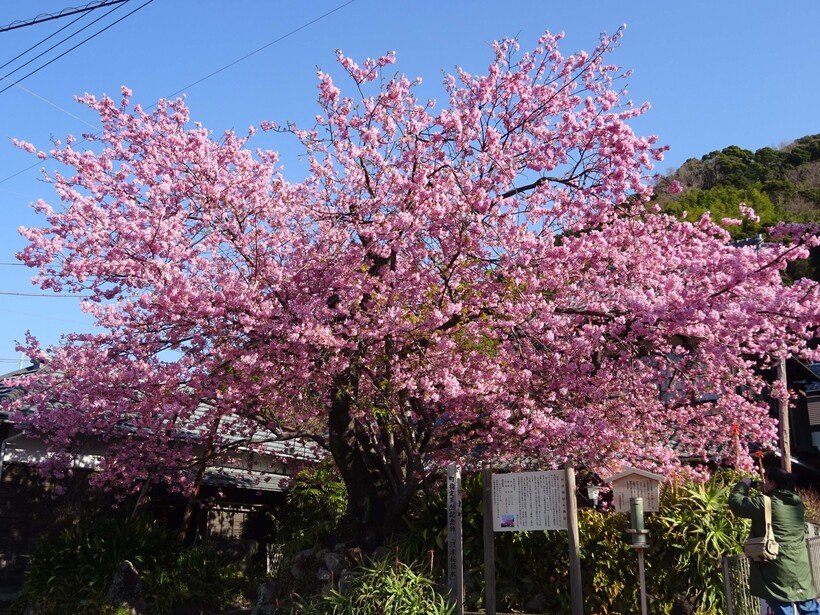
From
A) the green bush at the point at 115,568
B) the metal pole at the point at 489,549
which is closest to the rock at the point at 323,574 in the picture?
the metal pole at the point at 489,549

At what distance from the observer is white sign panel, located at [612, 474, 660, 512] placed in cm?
833

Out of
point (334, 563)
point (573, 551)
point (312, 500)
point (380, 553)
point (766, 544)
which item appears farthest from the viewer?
point (312, 500)

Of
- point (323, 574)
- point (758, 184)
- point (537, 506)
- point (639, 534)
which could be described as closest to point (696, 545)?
point (639, 534)

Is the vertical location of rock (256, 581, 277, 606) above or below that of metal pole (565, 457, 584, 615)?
below

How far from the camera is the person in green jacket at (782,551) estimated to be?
6176 mm

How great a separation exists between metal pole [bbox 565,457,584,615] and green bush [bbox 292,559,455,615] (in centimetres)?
130

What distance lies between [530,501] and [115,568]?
6.71 m

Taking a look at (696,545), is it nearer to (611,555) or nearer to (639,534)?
(611,555)

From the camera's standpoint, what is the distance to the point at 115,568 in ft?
37.9

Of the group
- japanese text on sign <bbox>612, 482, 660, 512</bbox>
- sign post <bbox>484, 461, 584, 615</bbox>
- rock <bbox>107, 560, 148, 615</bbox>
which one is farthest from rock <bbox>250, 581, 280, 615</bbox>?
japanese text on sign <bbox>612, 482, 660, 512</bbox>

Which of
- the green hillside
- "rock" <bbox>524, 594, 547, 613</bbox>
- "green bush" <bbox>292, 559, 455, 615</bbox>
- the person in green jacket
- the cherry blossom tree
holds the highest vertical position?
the green hillside

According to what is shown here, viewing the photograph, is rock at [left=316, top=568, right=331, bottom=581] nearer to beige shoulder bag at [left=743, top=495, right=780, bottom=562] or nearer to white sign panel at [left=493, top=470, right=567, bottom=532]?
white sign panel at [left=493, top=470, right=567, bottom=532]

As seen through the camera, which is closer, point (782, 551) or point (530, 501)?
point (782, 551)

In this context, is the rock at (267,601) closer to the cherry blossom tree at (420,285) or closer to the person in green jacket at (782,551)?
the cherry blossom tree at (420,285)
